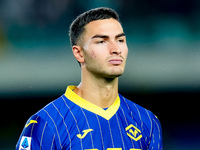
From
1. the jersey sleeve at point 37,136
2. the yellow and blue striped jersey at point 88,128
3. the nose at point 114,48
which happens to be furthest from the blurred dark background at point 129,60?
the jersey sleeve at point 37,136

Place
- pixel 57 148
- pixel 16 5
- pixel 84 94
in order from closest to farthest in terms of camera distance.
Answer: pixel 57 148 < pixel 84 94 < pixel 16 5

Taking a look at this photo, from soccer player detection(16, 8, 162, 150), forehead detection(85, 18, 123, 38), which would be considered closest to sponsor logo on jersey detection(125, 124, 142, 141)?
soccer player detection(16, 8, 162, 150)

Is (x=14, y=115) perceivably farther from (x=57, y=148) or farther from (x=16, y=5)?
(x=57, y=148)

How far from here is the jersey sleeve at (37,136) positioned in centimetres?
285

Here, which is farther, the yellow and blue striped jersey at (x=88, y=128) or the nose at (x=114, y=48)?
the nose at (x=114, y=48)

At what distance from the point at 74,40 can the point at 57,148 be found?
942 mm

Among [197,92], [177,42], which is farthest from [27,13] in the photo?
[197,92]

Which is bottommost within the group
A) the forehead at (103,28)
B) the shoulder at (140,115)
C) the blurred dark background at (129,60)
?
the shoulder at (140,115)

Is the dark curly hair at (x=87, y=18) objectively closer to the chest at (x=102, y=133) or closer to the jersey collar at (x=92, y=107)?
the jersey collar at (x=92, y=107)

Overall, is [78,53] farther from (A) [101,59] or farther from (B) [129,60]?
(B) [129,60]

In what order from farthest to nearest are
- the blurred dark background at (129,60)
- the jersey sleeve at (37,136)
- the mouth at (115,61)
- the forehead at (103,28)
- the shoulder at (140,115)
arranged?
the blurred dark background at (129,60) → the shoulder at (140,115) → the forehead at (103,28) → the mouth at (115,61) → the jersey sleeve at (37,136)

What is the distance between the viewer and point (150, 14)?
26.1 ft

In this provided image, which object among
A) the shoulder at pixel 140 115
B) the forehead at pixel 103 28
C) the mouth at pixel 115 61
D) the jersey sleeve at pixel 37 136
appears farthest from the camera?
the shoulder at pixel 140 115

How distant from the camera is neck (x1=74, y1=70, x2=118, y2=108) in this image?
123 inches
